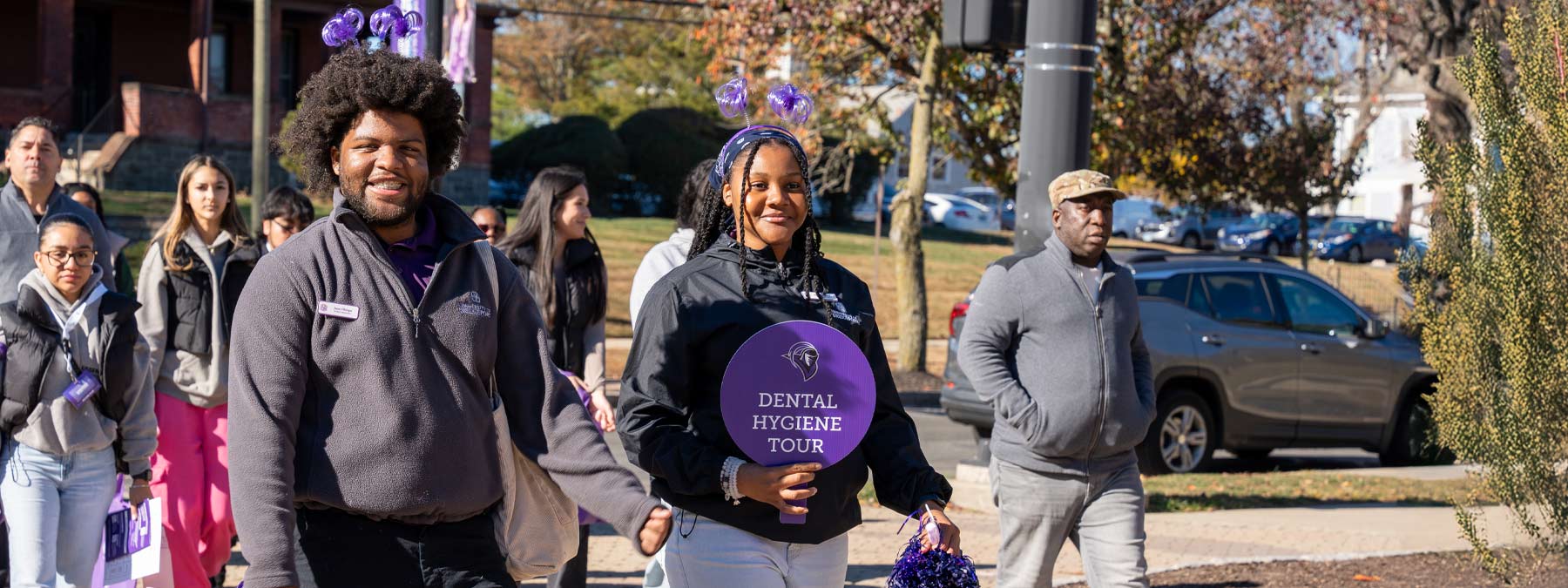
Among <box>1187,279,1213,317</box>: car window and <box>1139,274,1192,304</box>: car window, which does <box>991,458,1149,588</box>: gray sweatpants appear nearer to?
<box>1139,274,1192,304</box>: car window

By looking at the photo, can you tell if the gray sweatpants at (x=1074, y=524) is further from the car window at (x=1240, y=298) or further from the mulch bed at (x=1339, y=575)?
the car window at (x=1240, y=298)

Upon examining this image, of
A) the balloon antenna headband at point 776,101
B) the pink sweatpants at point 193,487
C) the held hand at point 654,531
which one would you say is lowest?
the pink sweatpants at point 193,487

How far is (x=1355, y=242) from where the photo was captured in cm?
4409

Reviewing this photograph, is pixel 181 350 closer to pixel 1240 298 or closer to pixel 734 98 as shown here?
pixel 734 98

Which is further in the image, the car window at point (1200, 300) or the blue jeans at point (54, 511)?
the car window at point (1200, 300)

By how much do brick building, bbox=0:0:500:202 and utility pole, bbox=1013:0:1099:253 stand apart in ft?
67.6

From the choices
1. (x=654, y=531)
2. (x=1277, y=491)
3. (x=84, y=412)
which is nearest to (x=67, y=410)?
(x=84, y=412)

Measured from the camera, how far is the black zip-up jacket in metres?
3.71

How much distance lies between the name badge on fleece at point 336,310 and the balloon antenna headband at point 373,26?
2.13 feet

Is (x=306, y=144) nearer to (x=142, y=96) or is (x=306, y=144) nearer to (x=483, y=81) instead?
(x=142, y=96)

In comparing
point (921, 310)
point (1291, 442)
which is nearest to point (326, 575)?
point (1291, 442)

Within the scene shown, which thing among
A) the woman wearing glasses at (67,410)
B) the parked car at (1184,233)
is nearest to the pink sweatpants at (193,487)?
the woman wearing glasses at (67,410)

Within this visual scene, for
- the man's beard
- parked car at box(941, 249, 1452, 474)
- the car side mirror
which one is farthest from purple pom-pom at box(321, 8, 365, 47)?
the car side mirror

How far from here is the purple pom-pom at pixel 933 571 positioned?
3.60 meters
